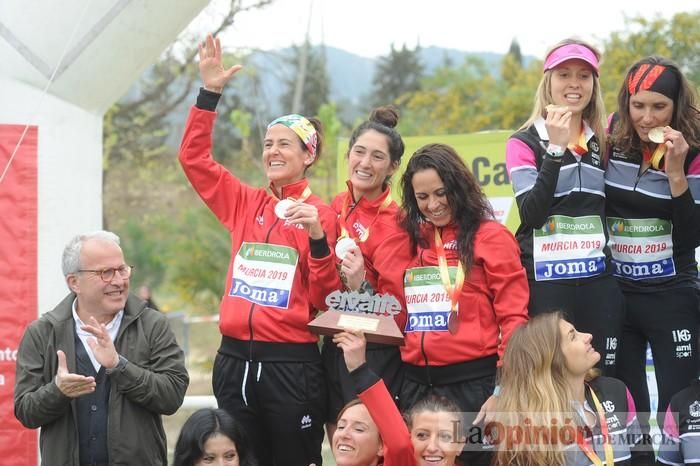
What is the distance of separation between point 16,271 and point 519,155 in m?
2.61

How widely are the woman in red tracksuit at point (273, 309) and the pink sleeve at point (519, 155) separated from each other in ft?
3.00

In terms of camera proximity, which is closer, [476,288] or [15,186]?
[476,288]

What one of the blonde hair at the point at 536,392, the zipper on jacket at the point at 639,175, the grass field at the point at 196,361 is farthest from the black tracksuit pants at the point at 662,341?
the grass field at the point at 196,361

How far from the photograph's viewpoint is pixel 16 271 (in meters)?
4.91

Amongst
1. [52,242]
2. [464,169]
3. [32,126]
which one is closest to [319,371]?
[464,169]

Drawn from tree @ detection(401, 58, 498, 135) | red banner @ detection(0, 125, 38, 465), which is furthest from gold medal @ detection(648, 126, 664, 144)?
tree @ detection(401, 58, 498, 135)

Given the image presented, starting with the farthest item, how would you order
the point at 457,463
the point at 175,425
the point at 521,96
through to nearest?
1. the point at 521,96
2. the point at 175,425
3. the point at 457,463

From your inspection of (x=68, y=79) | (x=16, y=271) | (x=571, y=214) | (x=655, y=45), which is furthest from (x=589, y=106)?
(x=655, y=45)

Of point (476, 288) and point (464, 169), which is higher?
point (464, 169)

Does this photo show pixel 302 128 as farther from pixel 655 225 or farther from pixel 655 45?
pixel 655 45

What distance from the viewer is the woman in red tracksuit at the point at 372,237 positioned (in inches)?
172

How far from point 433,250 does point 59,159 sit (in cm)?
204

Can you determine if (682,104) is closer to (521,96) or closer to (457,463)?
(457,463)

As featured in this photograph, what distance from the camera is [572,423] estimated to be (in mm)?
3674
